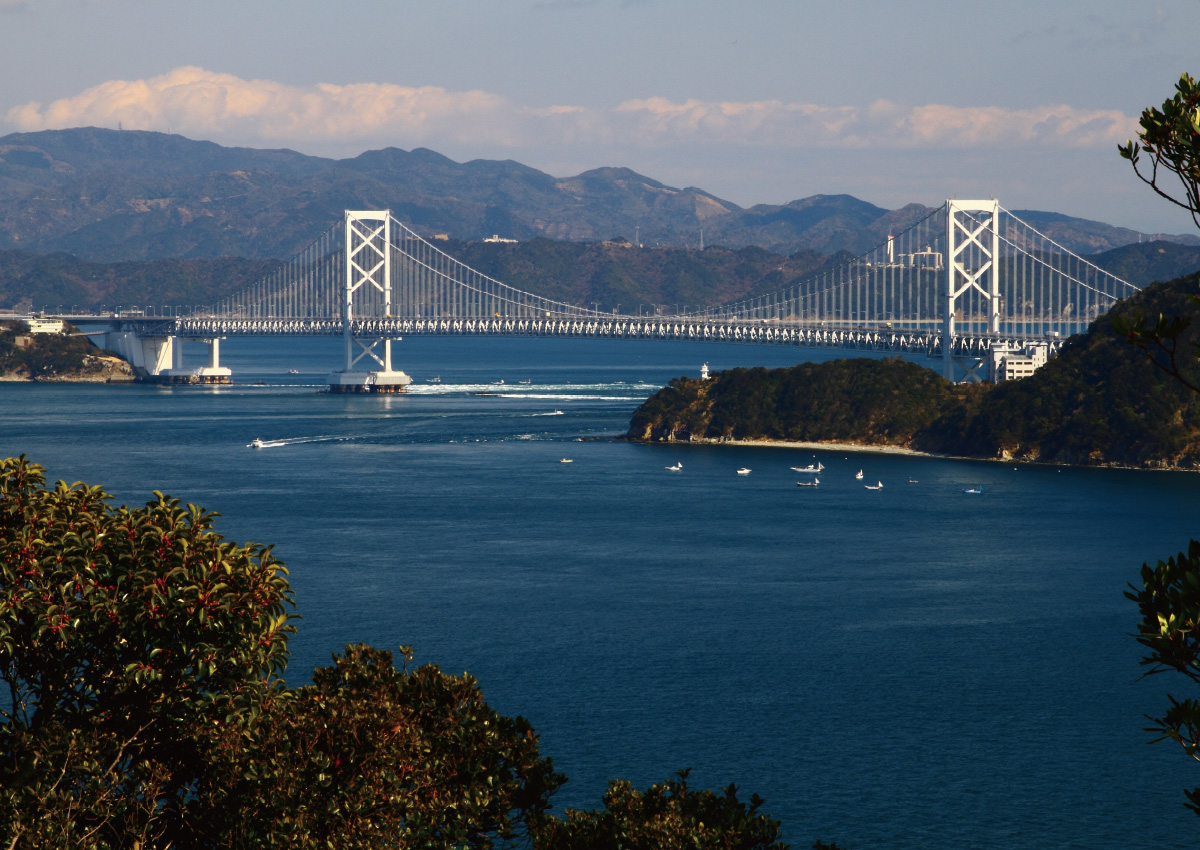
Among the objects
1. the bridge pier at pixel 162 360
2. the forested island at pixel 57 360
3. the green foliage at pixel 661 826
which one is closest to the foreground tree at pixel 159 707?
the green foliage at pixel 661 826

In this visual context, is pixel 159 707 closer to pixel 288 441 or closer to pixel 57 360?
pixel 288 441

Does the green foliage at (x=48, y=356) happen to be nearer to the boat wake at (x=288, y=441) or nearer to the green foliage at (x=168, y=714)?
the boat wake at (x=288, y=441)

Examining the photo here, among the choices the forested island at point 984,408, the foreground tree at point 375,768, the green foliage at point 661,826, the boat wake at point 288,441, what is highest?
the forested island at point 984,408

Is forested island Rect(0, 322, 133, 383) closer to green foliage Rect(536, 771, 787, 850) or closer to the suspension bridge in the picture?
the suspension bridge

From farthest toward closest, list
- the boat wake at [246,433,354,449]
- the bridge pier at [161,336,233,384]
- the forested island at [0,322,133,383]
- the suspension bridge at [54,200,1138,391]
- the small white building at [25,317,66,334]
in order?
1. the small white building at [25,317,66,334]
2. the forested island at [0,322,133,383]
3. the bridge pier at [161,336,233,384]
4. the suspension bridge at [54,200,1138,391]
5. the boat wake at [246,433,354,449]

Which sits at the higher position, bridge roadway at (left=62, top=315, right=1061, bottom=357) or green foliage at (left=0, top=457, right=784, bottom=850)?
bridge roadway at (left=62, top=315, right=1061, bottom=357)

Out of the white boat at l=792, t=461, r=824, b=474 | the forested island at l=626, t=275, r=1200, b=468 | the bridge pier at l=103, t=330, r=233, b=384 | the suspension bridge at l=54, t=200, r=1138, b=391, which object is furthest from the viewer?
the bridge pier at l=103, t=330, r=233, b=384

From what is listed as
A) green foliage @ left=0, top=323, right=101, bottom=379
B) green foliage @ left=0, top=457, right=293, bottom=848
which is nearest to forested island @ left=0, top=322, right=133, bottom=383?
green foliage @ left=0, top=323, right=101, bottom=379
